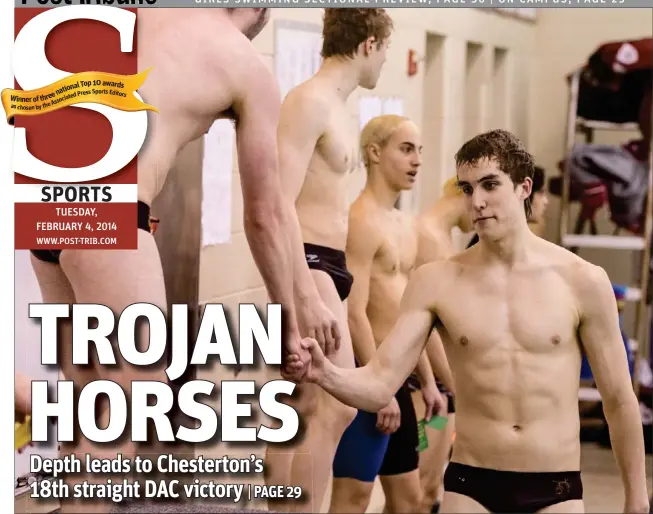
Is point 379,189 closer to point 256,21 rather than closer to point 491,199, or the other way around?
point 256,21

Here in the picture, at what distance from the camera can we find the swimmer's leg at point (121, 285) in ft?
9.11

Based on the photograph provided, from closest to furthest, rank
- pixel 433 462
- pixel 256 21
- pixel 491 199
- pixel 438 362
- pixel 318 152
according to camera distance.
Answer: pixel 491 199
pixel 256 21
pixel 318 152
pixel 438 362
pixel 433 462

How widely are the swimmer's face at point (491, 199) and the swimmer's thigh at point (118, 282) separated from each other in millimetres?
860

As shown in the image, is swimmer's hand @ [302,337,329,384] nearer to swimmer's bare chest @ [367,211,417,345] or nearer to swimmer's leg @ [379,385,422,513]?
swimmer's bare chest @ [367,211,417,345]

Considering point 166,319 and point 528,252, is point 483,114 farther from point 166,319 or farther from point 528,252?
point 166,319

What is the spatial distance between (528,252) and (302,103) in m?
0.81

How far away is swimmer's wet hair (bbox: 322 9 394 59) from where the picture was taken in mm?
2941

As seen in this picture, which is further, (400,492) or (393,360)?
(400,492)

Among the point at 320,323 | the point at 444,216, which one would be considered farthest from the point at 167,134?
the point at 444,216

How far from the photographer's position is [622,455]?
2.51 m

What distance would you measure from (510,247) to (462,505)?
57 centimetres

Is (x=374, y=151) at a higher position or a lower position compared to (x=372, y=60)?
lower

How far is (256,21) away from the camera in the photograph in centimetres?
286

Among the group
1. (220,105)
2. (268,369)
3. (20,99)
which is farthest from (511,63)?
(20,99)
